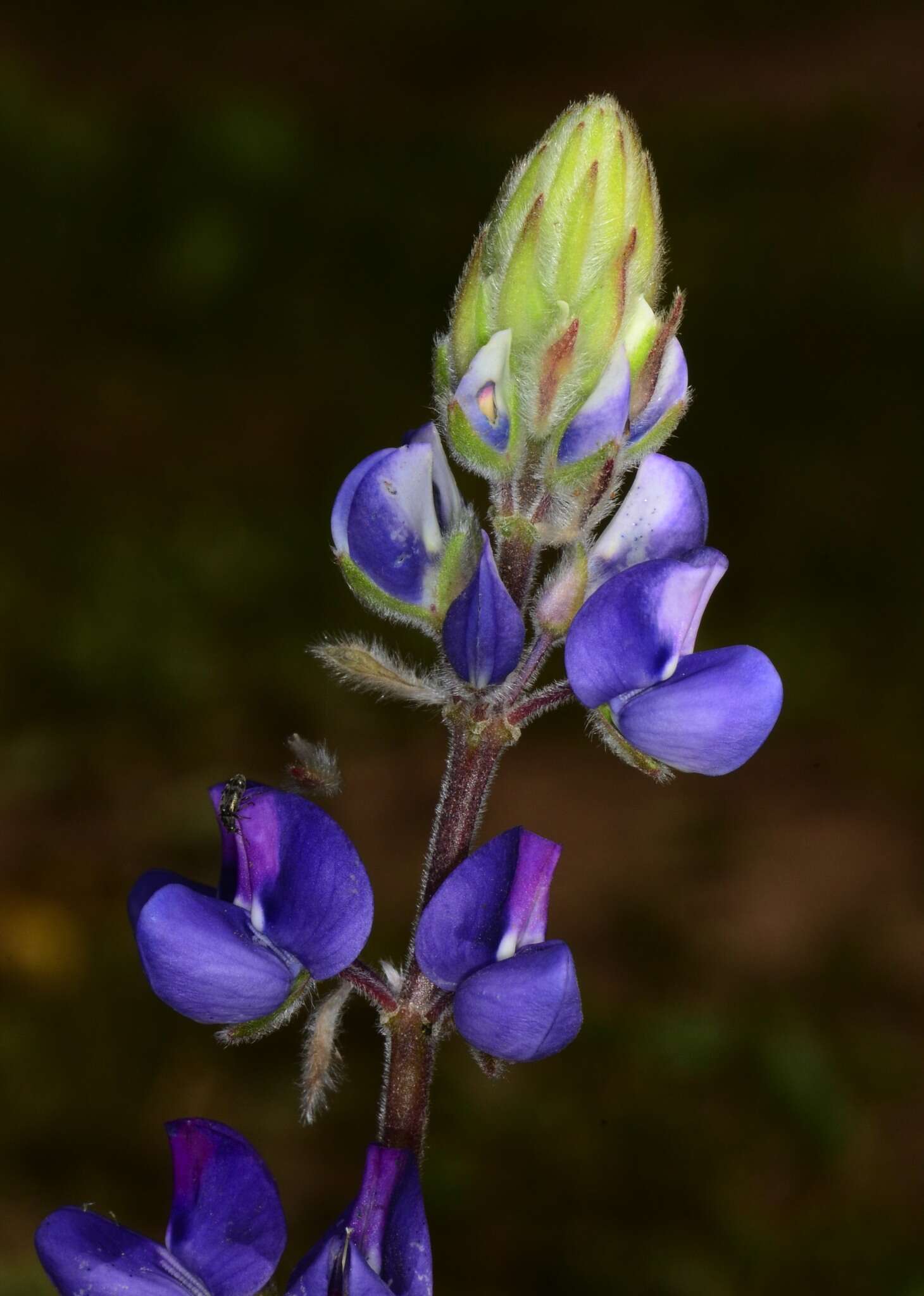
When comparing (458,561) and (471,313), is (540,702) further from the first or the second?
(471,313)

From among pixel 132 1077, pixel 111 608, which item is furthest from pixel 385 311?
pixel 132 1077

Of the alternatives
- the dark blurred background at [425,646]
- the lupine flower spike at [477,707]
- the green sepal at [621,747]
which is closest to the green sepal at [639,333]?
the lupine flower spike at [477,707]

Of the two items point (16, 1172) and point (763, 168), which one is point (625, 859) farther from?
point (763, 168)

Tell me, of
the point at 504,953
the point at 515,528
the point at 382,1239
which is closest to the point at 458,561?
the point at 515,528

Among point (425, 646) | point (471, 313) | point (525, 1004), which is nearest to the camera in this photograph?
point (525, 1004)

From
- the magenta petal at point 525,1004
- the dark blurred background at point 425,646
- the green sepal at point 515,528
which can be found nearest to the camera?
the magenta petal at point 525,1004

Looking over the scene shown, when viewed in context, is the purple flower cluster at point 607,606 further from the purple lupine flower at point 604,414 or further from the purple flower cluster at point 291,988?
the purple flower cluster at point 291,988
